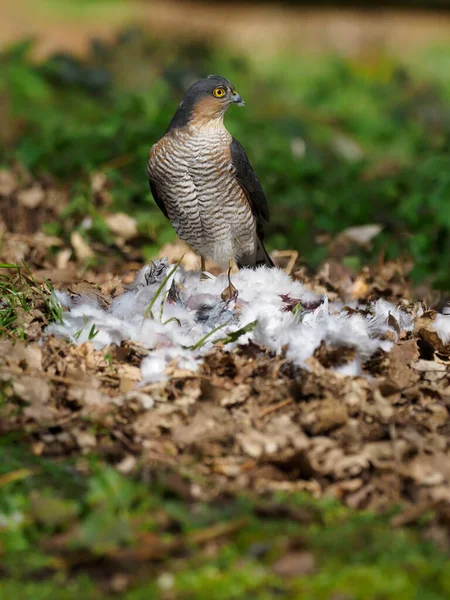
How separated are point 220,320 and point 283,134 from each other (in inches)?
207

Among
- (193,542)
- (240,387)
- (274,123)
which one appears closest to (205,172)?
(240,387)

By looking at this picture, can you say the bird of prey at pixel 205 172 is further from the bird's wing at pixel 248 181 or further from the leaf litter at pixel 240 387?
the leaf litter at pixel 240 387

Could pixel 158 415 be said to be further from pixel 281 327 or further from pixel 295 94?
pixel 295 94

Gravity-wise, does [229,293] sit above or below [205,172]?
below

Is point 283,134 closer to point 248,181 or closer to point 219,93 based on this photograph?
point 248,181

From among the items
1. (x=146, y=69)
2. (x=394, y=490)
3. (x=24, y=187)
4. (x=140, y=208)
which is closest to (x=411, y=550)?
(x=394, y=490)

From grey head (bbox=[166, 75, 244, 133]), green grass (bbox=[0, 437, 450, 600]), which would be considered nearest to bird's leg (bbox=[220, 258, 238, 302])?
grey head (bbox=[166, 75, 244, 133])

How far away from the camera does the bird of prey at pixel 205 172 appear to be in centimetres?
550

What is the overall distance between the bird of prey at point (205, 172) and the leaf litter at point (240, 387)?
587 millimetres

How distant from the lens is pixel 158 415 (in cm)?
388

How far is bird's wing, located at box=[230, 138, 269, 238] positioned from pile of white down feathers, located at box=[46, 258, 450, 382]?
2.56 ft

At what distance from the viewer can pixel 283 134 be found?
9570 millimetres

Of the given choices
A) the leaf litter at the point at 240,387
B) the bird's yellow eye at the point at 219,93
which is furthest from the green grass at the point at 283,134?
the leaf litter at the point at 240,387

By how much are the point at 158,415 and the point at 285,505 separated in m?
0.81
